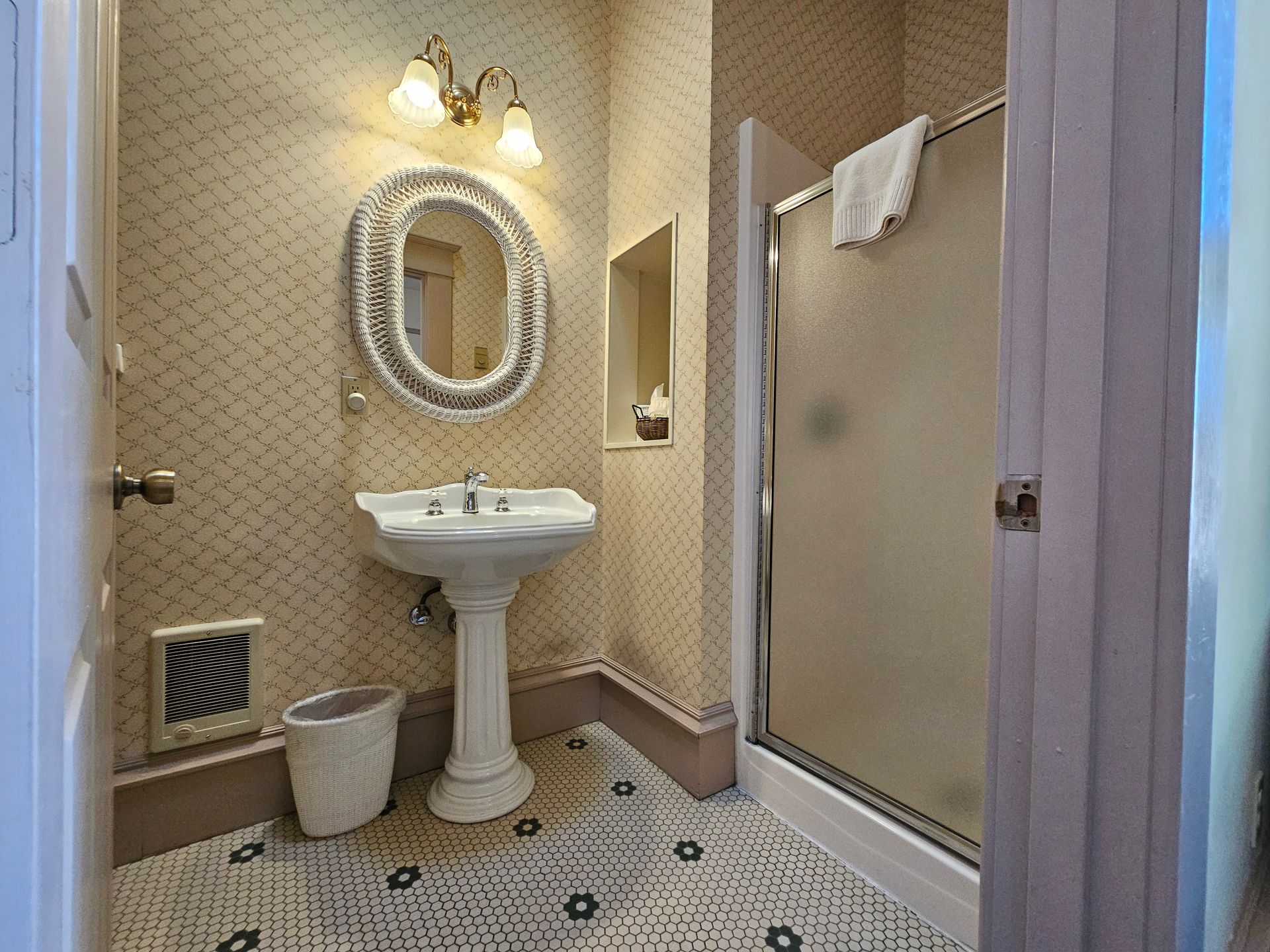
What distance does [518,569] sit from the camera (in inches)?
53.5

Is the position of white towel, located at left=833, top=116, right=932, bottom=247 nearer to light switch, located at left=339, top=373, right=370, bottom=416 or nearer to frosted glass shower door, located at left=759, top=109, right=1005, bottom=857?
frosted glass shower door, located at left=759, top=109, right=1005, bottom=857

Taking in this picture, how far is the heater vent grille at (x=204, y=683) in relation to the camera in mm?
1244

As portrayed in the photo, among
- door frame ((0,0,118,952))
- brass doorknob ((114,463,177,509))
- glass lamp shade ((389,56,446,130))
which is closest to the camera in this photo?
door frame ((0,0,118,952))

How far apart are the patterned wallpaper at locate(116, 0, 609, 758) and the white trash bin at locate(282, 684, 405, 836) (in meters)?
0.18

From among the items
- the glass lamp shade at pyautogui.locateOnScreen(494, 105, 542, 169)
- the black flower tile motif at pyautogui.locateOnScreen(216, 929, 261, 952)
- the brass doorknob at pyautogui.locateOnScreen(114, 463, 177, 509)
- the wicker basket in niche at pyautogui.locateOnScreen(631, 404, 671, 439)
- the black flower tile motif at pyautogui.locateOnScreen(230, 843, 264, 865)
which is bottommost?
the black flower tile motif at pyautogui.locateOnScreen(216, 929, 261, 952)

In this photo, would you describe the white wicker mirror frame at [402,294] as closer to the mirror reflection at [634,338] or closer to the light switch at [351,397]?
the light switch at [351,397]

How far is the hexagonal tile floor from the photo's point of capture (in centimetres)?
103

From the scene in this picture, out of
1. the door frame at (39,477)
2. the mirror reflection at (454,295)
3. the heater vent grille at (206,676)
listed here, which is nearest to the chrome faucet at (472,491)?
the mirror reflection at (454,295)

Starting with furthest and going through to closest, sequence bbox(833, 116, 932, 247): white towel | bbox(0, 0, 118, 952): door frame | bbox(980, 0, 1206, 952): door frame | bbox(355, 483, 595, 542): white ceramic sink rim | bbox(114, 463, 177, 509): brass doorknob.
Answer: bbox(355, 483, 595, 542): white ceramic sink rim < bbox(833, 116, 932, 247): white towel < bbox(114, 463, 177, 509): brass doorknob < bbox(980, 0, 1206, 952): door frame < bbox(0, 0, 118, 952): door frame

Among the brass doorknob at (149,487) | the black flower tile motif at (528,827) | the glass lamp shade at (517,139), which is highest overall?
the glass lamp shade at (517,139)

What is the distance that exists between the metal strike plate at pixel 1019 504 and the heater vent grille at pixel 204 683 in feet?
5.26

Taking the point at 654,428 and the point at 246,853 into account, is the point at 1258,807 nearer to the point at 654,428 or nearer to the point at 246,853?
the point at 654,428

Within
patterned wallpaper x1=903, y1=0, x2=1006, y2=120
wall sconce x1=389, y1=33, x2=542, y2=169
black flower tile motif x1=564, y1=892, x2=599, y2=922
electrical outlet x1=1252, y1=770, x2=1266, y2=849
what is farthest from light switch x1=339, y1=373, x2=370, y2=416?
patterned wallpaper x1=903, y1=0, x2=1006, y2=120

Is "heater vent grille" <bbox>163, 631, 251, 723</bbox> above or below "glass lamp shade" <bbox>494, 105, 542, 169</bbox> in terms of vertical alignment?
below
